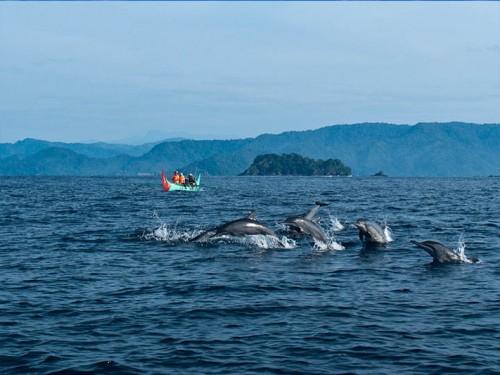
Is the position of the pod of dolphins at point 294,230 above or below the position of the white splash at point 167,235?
above

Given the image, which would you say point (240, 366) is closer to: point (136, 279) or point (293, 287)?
point (293, 287)

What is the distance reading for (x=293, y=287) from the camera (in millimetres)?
19547

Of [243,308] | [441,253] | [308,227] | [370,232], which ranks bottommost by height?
[243,308]

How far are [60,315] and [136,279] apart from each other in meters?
4.72

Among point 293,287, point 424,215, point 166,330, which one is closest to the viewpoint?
point 166,330

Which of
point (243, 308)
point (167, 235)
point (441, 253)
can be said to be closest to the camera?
point (243, 308)

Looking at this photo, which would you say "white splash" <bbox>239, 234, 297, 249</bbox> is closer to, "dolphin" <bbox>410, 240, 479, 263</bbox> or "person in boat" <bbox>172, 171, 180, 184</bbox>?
"dolphin" <bbox>410, 240, 479, 263</bbox>

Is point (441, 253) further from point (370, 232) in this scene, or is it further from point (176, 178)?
point (176, 178)

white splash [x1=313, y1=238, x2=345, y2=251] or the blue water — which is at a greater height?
white splash [x1=313, y1=238, x2=345, y2=251]

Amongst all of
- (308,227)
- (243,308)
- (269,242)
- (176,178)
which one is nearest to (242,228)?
(269,242)

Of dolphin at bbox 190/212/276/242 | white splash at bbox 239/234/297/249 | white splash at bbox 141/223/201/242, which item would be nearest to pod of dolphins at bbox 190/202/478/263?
dolphin at bbox 190/212/276/242

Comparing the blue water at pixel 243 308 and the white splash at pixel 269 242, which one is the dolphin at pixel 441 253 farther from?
the white splash at pixel 269 242

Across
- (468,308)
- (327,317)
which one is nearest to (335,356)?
(327,317)

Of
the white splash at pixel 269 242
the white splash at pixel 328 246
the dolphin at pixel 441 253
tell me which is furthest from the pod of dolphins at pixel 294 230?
the dolphin at pixel 441 253
